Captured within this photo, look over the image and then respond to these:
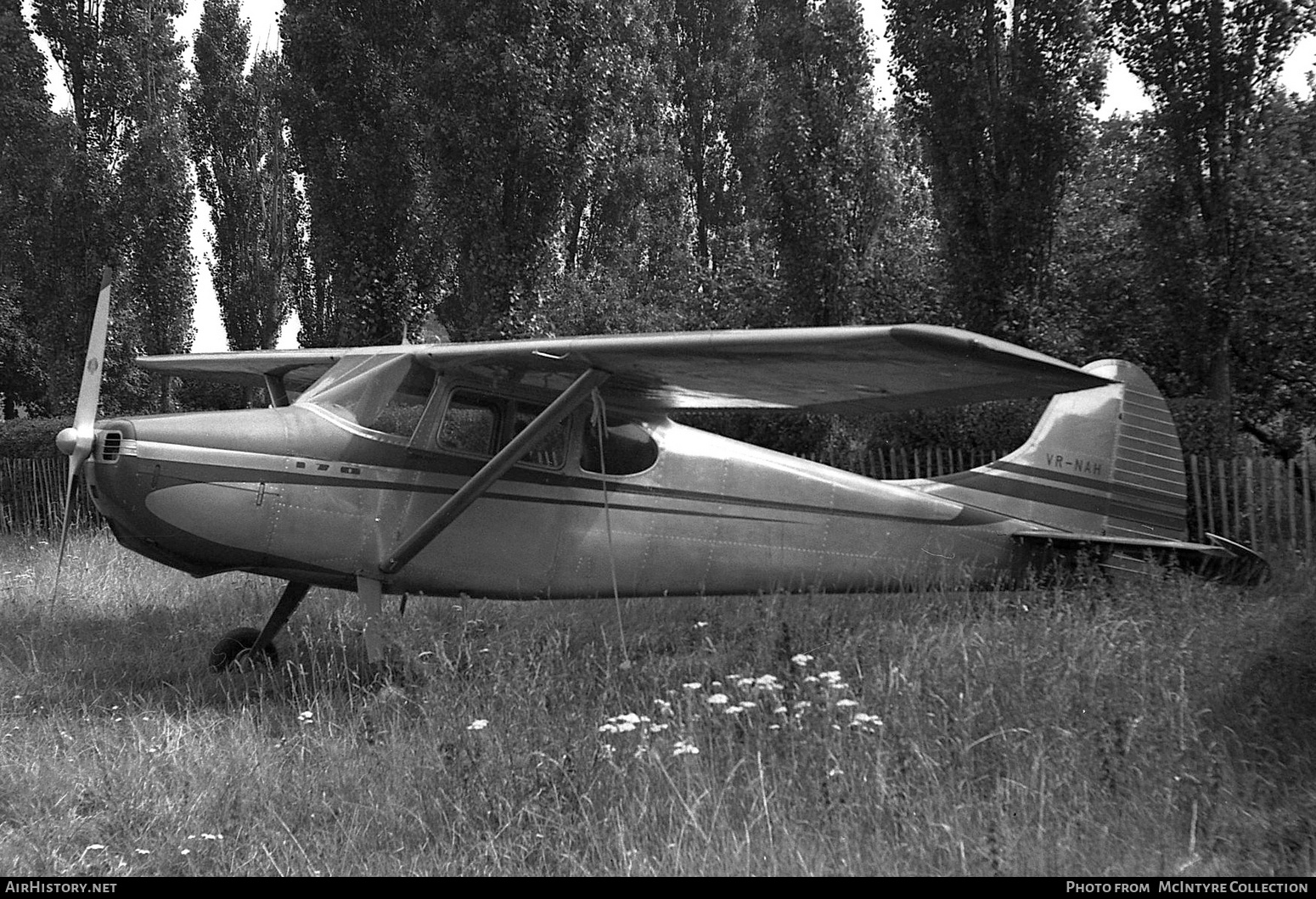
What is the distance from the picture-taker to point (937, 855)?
3492 mm

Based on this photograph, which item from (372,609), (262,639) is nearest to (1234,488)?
(372,609)

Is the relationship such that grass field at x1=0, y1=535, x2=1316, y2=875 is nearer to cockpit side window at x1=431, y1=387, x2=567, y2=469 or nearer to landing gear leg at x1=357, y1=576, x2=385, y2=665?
landing gear leg at x1=357, y1=576, x2=385, y2=665

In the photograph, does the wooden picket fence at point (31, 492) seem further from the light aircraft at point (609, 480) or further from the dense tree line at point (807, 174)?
the light aircraft at point (609, 480)

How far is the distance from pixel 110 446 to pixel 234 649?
6.62 ft

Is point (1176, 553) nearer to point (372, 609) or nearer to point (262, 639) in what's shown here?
point (372, 609)

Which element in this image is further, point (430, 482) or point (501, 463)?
point (430, 482)

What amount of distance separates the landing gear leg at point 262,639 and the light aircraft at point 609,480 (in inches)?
0.8

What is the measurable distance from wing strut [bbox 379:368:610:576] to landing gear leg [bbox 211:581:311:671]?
3.88ft

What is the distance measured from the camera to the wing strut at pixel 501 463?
248 inches

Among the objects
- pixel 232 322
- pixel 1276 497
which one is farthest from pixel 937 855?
pixel 232 322

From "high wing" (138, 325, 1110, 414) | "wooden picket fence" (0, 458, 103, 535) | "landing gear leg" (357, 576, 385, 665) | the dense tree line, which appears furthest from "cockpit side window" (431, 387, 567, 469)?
"wooden picket fence" (0, 458, 103, 535)

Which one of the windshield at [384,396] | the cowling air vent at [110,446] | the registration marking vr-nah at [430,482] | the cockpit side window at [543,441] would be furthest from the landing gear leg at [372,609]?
the cowling air vent at [110,446]

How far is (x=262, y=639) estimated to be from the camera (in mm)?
7203

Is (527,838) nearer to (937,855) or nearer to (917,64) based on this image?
(937,855)
